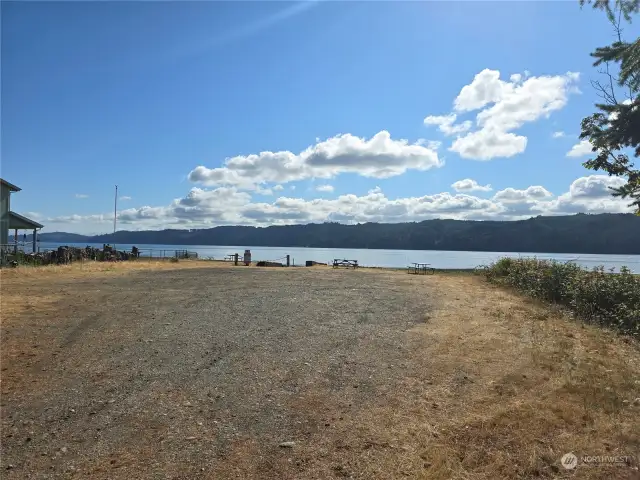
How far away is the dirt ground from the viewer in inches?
163

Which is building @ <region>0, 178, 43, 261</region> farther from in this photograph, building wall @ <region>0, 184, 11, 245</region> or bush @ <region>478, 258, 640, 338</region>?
bush @ <region>478, 258, 640, 338</region>

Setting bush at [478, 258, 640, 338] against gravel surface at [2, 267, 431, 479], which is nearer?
gravel surface at [2, 267, 431, 479]

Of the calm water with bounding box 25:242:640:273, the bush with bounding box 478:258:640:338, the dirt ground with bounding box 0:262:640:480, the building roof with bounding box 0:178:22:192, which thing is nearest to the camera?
the dirt ground with bounding box 0:262:640:480

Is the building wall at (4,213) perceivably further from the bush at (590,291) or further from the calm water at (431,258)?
the bush at (590,291)

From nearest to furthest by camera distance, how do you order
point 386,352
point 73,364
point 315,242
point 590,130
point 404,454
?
point 404,454 → point 73,364 → point 386,352 → point 590,130 → point 315,242

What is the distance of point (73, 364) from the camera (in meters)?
6.95

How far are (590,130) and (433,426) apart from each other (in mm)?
6971

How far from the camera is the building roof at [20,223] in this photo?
3017cm

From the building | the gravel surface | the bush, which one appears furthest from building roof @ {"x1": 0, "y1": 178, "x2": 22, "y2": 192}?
the bush

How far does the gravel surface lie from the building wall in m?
22.1

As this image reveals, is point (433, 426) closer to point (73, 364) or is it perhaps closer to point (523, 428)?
point (523, 428)

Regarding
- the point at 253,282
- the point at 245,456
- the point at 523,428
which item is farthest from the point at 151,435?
the point at 253,282

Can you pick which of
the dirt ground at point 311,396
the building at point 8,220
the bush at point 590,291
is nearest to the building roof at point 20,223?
the building at point 8,220

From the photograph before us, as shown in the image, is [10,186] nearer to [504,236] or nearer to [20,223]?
[20,223]
